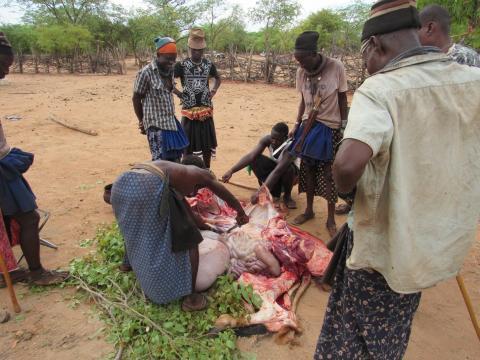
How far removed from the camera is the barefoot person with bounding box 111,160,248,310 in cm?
221

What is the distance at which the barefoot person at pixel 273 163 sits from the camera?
4.20 m

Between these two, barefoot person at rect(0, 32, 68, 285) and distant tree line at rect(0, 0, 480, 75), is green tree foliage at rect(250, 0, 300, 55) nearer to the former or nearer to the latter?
distant tree line at rect(0, 0, 480, 75)

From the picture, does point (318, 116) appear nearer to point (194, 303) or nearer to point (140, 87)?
point (140, 87)

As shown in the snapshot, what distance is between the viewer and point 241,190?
4805 millimetres

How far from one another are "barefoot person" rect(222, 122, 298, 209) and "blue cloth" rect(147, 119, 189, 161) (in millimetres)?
623

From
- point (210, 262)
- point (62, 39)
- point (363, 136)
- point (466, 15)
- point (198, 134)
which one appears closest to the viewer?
point (363, 136)

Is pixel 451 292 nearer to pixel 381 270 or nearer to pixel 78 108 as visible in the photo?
pixel 381 270

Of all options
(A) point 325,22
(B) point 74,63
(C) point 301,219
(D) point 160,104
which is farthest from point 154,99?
(A) point 325,22

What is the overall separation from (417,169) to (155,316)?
75.6 inches

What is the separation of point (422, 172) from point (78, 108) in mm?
10408

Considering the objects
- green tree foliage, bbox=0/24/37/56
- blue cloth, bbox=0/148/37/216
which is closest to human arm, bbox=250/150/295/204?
blue cloth, bbox=0/148/37/216

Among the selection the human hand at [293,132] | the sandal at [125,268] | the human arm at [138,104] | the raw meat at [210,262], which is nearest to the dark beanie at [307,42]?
the human hand at [293,132]

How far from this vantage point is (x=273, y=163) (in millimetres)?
4332

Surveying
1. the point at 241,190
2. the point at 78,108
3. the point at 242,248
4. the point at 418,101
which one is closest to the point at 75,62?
the point at 78,108
